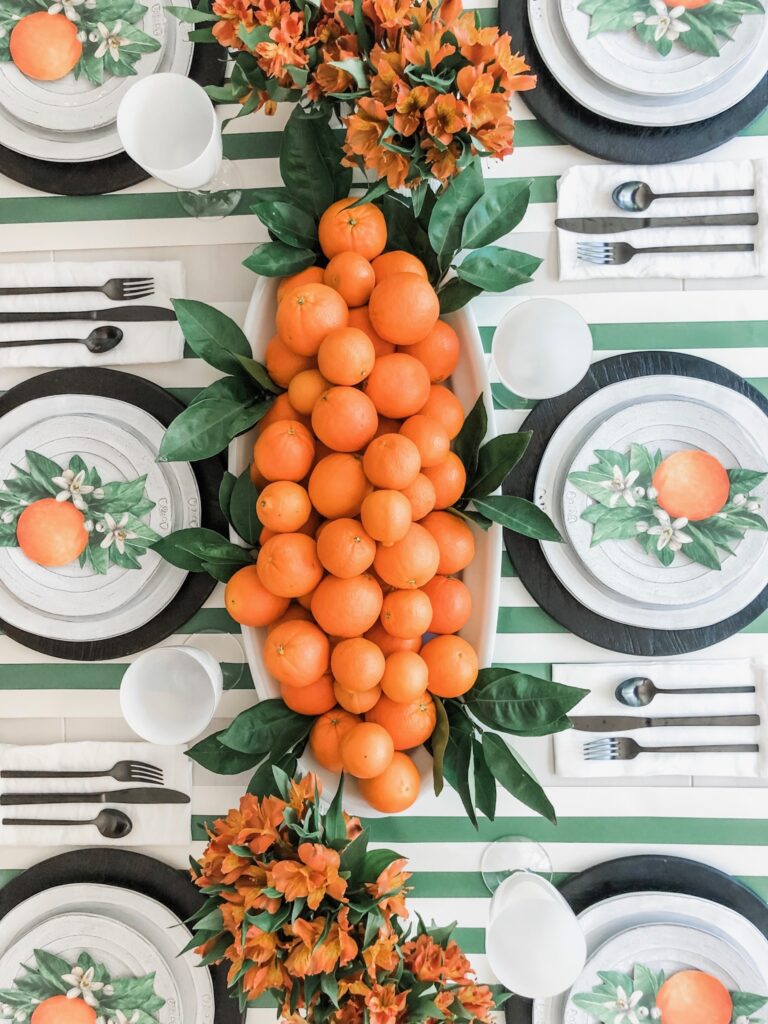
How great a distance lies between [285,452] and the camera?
2.44ft

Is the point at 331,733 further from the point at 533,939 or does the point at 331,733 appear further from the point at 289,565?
the point at 533,939

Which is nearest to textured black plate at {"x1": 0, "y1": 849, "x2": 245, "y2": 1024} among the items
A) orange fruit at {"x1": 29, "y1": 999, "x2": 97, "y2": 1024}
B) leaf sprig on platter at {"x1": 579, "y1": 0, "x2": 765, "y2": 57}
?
orange fruit at {"x1": 29, "y1": 999, "x2": 97, "y2": 1024}

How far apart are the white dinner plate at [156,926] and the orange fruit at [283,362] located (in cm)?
66

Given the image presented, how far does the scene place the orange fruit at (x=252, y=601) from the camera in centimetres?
77

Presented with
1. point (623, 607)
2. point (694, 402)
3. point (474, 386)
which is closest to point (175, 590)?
point (474, 386)

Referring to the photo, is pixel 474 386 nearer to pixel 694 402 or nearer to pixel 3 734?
pixel 694 402

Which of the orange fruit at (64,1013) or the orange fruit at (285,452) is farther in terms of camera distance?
the orange fruit at (64,1013)

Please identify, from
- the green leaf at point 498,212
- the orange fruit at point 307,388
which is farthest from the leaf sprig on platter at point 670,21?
the orange fruit at point 307,388

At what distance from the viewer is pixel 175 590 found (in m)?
0.95

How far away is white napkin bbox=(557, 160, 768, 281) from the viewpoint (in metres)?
0.91

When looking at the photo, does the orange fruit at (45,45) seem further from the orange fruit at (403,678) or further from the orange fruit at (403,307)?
the orange fruit at (403,678)

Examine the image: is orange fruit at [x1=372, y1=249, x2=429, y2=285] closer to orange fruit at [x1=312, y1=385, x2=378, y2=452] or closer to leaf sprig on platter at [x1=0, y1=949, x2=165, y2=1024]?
orange fruit at [x1=312, y1=385, x2=378, y2=452]

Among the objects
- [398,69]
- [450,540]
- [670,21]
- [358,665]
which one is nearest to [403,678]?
[358,665]

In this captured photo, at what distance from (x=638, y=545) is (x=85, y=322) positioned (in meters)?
0.76
